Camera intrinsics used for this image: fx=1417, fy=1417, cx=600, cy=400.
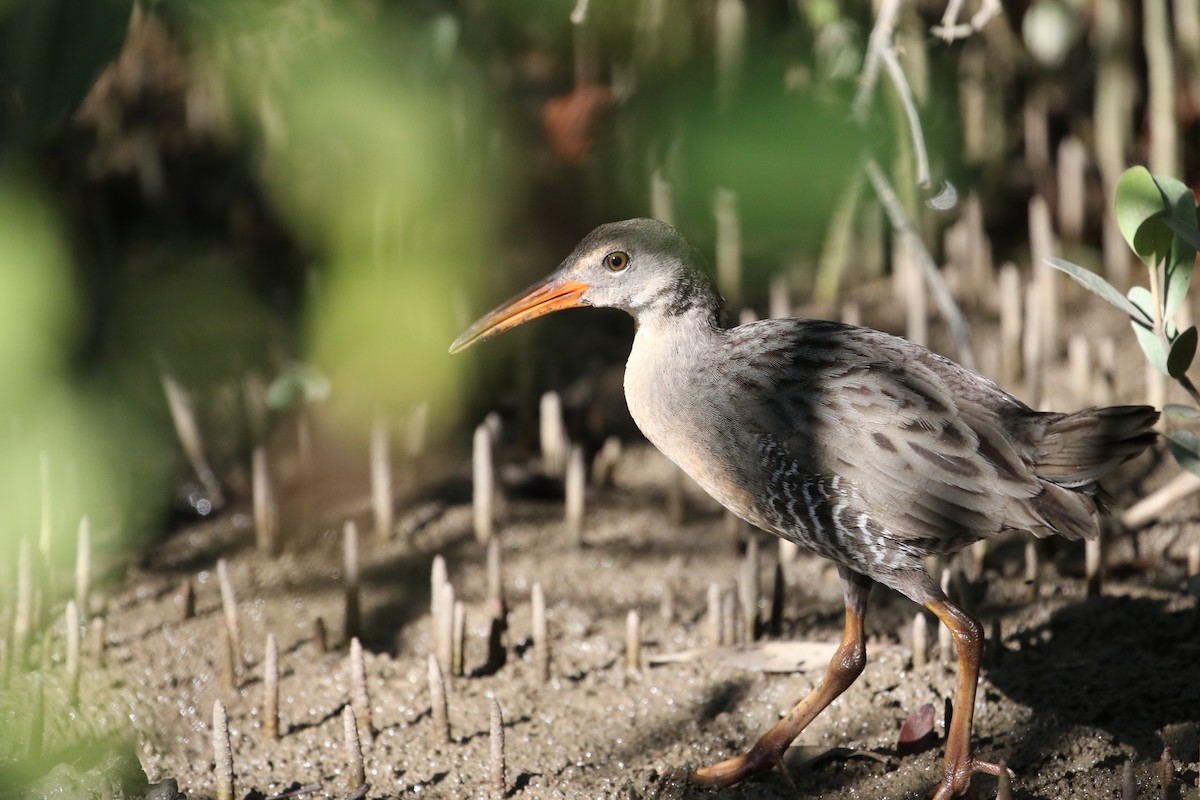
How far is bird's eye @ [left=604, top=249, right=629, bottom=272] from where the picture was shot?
3.65 metres

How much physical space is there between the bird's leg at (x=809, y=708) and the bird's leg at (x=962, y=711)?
298 mm

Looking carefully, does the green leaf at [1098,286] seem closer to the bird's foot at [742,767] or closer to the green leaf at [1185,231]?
the green leaf at [1185,231]

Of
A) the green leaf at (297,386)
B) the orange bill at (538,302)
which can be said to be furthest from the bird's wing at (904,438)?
the green leaf at (297,386)

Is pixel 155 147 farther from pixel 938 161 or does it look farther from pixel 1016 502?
pixel 1016 502

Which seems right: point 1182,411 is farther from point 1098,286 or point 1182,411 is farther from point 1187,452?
point 1098,286

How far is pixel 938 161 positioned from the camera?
6.10 metres

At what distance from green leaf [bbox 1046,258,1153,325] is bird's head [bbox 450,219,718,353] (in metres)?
0.90

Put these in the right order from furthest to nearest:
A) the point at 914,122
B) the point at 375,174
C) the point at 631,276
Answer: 1. the point at 375,174
2. the point at 914,122
3. the point at 631,276

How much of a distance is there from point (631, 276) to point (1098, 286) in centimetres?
114

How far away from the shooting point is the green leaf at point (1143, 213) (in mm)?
3133

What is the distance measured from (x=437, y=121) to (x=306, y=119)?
47 centimetres

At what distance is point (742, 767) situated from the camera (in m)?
3.54

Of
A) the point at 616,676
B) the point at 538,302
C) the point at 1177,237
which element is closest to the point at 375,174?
the point at 538,302

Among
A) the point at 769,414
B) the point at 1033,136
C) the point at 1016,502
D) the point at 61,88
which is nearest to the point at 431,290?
the point at 61,88
